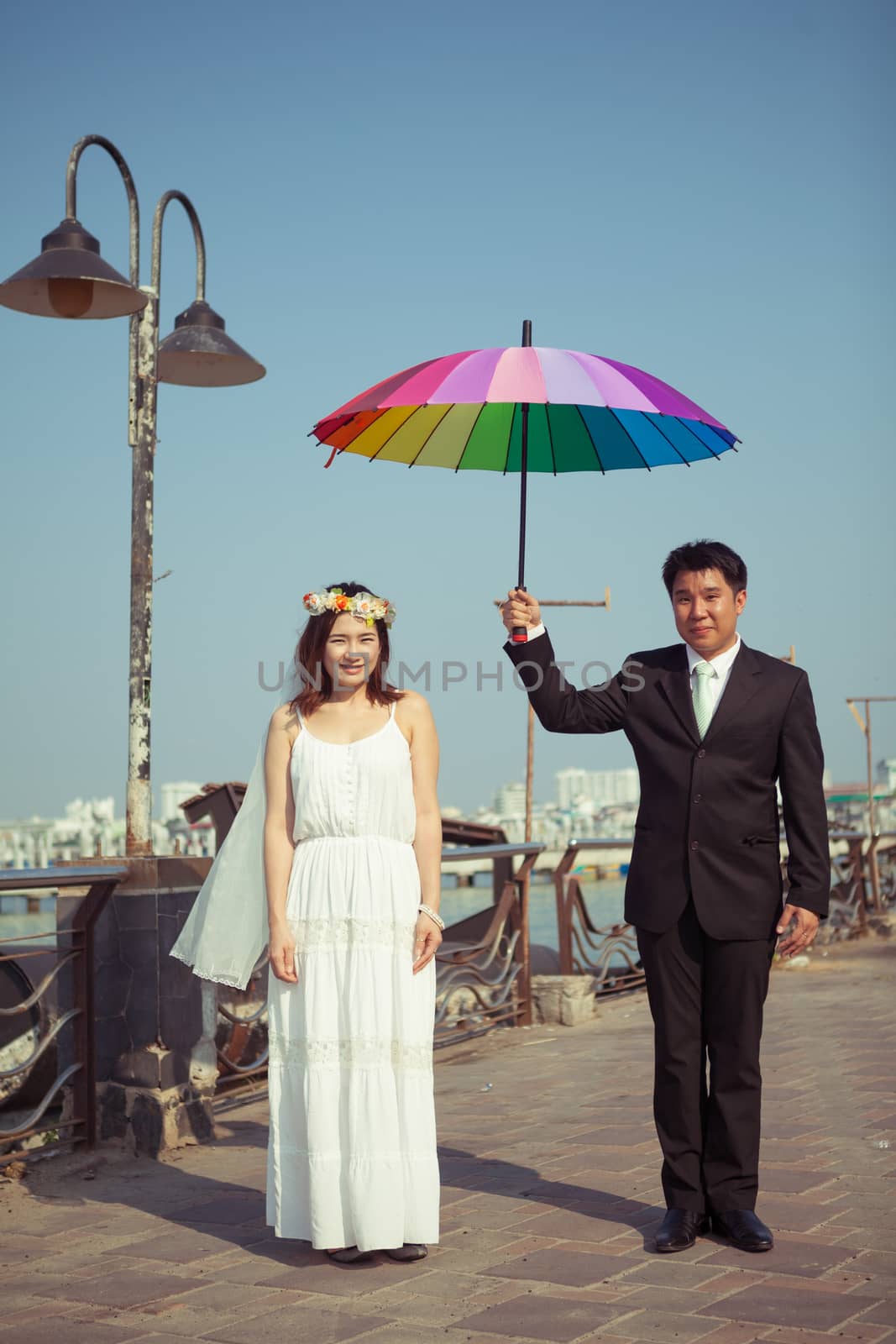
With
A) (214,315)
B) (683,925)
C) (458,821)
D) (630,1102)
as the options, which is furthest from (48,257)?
(458,821)

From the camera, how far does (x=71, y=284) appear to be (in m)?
5.92

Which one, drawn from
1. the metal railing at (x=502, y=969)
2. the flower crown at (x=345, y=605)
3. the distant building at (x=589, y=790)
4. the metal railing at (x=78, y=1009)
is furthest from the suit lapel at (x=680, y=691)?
the distant building at (x=589, y=790)

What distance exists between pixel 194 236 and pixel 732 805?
4.58 meters

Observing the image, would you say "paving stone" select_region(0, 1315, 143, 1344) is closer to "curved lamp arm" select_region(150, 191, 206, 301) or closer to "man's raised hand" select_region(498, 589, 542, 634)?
"man's raised hand" select_region(498, 589, 542, 634)

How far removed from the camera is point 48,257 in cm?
582

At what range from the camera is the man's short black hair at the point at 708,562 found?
13.6 ft

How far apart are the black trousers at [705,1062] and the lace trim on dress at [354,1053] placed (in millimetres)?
741

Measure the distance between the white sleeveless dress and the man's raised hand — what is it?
49 centimetres

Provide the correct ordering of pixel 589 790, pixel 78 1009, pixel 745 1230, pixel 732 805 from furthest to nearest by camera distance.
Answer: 1. pixel 589 790
2. pixel 78 1009
3. pixel 732 805
4. pixel 745 1230

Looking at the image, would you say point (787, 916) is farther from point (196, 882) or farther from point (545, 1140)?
point (196, 882)

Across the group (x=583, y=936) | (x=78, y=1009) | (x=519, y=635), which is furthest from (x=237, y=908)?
(x=583, y=936)

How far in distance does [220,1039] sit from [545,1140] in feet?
11.9

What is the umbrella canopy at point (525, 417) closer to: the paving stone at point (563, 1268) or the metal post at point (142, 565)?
the metal post at point (142, 565)

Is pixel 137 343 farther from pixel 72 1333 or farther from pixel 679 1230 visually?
pixel 679 1230
